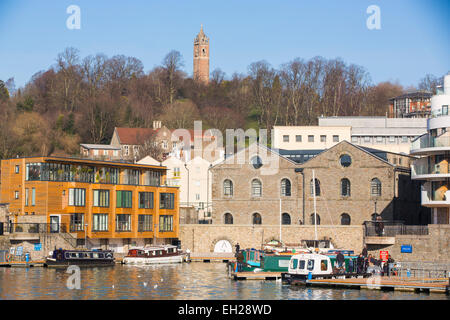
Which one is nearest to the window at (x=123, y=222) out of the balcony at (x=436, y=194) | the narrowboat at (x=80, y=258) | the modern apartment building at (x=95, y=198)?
the modern apartment building at (x=95, y=198)

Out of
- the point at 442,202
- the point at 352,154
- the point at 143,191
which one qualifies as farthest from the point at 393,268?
the point at 143,191

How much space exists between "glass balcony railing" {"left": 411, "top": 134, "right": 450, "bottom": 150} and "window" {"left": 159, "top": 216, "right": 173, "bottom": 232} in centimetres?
2840

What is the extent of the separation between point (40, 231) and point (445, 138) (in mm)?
37458

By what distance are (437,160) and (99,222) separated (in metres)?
33.0

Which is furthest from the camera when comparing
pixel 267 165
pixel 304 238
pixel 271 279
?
pixel 267 165

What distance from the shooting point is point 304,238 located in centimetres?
8088

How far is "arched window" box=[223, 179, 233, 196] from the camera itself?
90.8m

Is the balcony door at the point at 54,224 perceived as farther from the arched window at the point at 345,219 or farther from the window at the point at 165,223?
the arched window at the point at 345,219

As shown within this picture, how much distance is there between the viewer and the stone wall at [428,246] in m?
70.1

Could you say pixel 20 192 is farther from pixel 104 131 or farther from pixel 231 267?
pixel 104 131

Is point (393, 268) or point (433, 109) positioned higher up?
point (433, 109)

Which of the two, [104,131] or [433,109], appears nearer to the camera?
[433,109]

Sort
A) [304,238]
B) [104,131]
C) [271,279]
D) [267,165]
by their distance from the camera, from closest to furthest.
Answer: [271,279] < [304,238] < [267,165] < [104,131]
